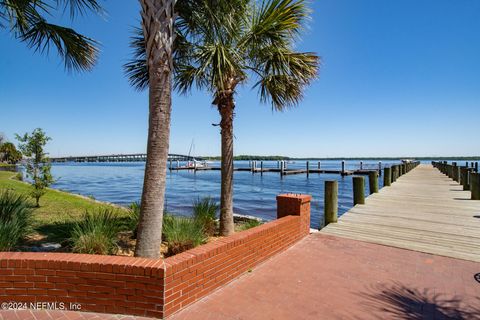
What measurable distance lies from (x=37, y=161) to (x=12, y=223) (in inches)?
290

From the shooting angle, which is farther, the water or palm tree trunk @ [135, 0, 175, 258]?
the water

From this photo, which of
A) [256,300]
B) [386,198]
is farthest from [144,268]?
[386,198]

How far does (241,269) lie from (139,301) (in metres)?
1.49

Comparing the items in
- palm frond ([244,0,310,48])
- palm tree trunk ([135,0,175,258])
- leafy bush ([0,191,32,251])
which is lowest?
leafy bush ([0,191,32,251])

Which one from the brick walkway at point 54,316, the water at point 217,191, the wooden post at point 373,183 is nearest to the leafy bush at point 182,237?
the brick walkway at point 54,316

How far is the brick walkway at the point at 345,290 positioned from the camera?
2861 millimetres

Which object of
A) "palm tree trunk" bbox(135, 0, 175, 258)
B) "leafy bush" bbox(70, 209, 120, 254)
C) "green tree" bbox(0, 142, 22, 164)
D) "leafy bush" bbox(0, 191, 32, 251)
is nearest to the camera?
"palm tree trunk" bbox(135, 0, 175, 258)

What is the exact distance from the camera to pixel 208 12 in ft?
14.9

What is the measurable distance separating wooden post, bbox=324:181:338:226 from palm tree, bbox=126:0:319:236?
225cm

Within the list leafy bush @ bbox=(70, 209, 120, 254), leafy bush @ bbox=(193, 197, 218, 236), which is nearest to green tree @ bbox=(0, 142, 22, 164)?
leafy bush @ bbox=(193, 197, 218, 236)

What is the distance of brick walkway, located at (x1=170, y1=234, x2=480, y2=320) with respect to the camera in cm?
289

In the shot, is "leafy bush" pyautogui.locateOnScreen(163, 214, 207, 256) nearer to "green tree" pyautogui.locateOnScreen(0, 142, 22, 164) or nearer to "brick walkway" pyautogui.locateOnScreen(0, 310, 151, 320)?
"brick walkway" pyautogui.locateOnScreen(0, 310, 151, 320)

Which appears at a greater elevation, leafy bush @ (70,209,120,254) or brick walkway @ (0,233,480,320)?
leafy bush @ (70,209,120,254)

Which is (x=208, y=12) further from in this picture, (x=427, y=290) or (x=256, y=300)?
(x=427, y=290)
